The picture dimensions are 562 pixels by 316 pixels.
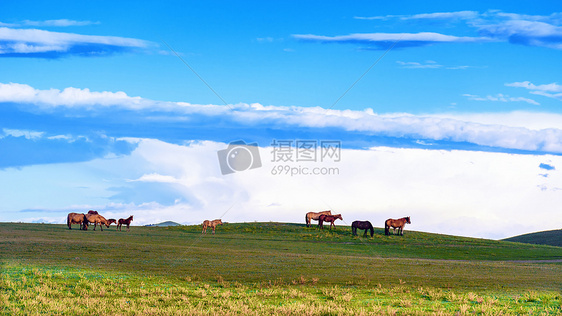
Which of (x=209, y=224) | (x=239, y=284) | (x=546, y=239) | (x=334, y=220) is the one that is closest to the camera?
(x=239, y=284)

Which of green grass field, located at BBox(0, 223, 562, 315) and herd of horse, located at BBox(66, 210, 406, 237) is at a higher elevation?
herd of horse, located at BBox(66, 210, 406, 237)

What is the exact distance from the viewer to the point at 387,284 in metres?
25.8

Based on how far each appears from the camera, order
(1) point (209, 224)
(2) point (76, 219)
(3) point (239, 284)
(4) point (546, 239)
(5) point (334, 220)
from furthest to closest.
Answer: (4) point (546, 239) → (5) point (334, 220) → (1) point (209, 224) → (2) point (76, 219) → (3) point (239, 284)

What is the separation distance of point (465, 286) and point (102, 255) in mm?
24136

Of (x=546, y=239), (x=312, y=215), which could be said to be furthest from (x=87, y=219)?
(x=546, y=239)

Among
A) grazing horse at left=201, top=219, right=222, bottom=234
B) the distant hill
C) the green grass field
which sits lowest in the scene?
the green grass field

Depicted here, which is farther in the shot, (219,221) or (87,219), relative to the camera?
(219,221)

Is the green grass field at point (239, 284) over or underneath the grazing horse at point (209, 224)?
underneath

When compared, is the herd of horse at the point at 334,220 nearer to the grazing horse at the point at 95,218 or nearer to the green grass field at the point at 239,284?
the grazing horse at the point at 95,218

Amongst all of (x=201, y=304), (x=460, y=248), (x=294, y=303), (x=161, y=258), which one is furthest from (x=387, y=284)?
(x=460, y=248)

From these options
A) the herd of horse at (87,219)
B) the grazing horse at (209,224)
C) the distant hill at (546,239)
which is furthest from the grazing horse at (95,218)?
the distant hill at (546,239)

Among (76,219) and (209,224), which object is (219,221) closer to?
(209,224)

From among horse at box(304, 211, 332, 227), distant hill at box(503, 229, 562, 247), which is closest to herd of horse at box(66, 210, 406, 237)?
horse at box(304, 211, 332, 227)

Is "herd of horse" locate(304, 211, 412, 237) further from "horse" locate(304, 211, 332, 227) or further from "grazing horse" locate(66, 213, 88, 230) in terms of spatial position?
"grazing horse" locate(66, 213, 88, 230)
